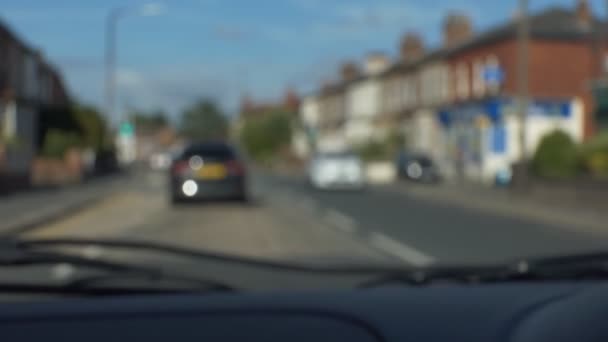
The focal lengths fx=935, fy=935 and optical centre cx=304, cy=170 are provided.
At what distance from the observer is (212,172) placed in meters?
21.2

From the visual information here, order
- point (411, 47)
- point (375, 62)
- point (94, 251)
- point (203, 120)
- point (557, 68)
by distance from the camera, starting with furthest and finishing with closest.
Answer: point (203, 120) → point (375, 62) → point (411, 47) → point (557, 68) → point (94, 251)

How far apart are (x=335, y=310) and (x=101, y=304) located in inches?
21.6

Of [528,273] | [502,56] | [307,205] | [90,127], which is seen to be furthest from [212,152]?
[90,127]

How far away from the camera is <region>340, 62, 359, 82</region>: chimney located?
84812mm

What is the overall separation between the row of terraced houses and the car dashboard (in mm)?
31967

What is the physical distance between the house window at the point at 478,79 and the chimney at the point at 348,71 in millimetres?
34229

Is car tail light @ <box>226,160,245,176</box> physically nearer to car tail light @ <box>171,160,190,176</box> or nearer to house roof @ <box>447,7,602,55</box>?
car tail light @ <box>171,160,190,176</box>

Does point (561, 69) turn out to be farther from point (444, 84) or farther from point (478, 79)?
point (444, 84)

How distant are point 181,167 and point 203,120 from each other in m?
160

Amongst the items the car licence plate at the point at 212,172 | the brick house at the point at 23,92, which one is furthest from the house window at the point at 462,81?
the car licence plate at the point at 212,172

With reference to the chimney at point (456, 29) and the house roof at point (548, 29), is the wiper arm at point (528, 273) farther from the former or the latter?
the chimney at point (456, 29)

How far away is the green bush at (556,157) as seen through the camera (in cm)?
2477

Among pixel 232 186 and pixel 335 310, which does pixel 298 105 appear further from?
pixel 335 310

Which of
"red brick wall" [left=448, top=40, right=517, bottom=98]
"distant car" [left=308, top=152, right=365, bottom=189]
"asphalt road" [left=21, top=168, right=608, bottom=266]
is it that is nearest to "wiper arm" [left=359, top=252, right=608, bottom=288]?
"asphalt road" [left=21, top=168, right=608, bottom=266]
